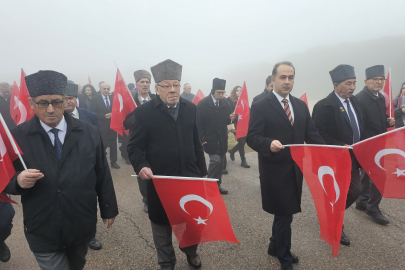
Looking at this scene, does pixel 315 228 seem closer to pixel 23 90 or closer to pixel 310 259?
pixel 310 259

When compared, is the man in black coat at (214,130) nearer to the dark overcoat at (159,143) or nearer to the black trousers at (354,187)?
the black trousers at (354,187)

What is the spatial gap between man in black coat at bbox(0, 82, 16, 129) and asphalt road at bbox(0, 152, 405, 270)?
12.2 feet

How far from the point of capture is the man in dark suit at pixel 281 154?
279 centimetres

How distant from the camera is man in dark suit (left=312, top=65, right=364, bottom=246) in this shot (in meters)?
3.40

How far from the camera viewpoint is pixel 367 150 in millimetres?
2699

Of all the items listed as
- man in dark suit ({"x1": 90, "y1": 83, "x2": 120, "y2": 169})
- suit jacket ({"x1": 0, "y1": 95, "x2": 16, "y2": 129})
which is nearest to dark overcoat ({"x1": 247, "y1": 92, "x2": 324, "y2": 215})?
man in dark suit ({"x1": 90, "y1": 83, "x2": 120, "y2": 169})

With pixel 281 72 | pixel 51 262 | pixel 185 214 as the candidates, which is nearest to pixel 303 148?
pixel 281 72

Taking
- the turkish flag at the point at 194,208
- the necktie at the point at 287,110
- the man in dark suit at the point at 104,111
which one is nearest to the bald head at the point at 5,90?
the man in dark suit at the point at 104,111

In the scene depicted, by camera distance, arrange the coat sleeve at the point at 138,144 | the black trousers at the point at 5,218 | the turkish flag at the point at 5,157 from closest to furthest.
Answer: the turkish flag at the point at 5,157 → the coat sleeve at the point at 138,144 → the black trousers at the point at 5,218

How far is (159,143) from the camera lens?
8.64 ft

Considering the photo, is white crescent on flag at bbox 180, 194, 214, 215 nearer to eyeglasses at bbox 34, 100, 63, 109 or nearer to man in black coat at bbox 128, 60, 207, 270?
man in black coat at bbox 128, 60, 207, 270

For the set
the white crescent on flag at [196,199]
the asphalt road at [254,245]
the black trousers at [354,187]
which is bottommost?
the asphalt road at [254,245]

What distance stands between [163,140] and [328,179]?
1.67 m

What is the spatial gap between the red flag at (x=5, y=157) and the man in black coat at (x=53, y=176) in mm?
39
